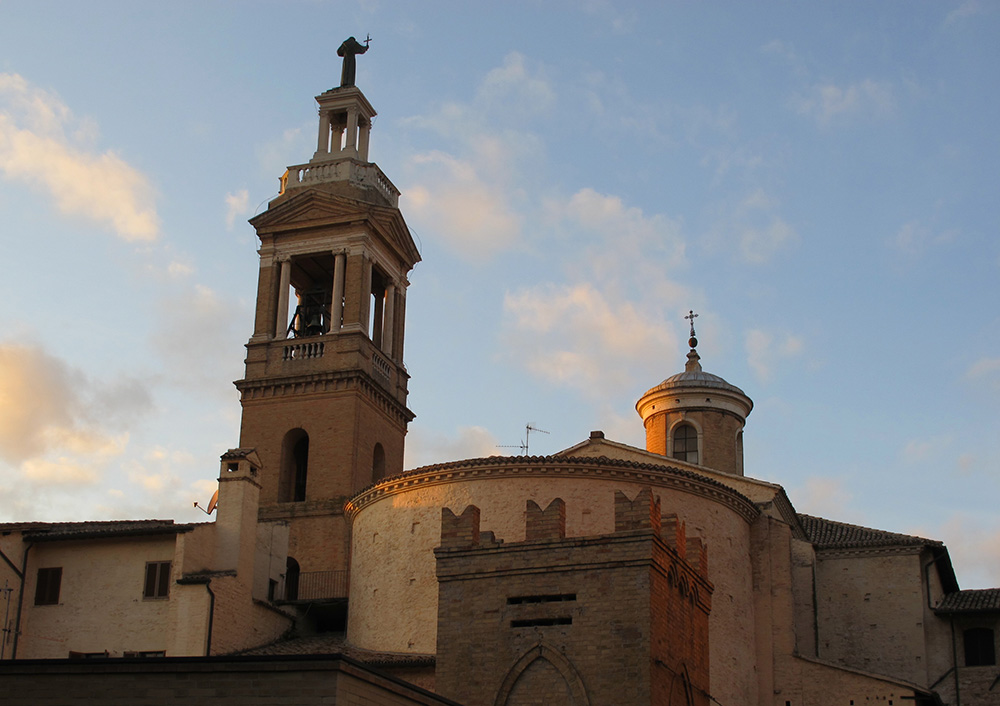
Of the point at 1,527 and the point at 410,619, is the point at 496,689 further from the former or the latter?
the point at 1,527

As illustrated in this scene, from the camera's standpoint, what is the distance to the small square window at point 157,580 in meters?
30.2

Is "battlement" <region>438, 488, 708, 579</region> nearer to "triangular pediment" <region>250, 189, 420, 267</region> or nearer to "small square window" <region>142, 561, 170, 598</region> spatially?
"small square window" <region>142, 561, 170, 598</region>

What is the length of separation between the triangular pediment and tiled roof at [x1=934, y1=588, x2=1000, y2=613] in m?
19.8

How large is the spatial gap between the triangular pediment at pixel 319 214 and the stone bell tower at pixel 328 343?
31mm

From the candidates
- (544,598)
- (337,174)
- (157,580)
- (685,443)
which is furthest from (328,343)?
(544,598)

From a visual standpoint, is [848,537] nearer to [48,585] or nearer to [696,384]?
[696,384]

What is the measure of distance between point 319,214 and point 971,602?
22.0 m

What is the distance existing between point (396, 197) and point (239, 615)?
17.7 m

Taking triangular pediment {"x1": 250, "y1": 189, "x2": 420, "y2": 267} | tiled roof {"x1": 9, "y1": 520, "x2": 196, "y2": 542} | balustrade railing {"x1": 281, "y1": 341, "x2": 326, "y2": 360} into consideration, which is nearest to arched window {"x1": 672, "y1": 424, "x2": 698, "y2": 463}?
triangular pediment {"x1": 250, "y1": 189, "x2": 420, "y2": 267}

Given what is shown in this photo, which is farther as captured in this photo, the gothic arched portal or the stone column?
the stone column

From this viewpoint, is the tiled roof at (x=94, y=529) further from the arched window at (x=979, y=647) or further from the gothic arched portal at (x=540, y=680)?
the arched window at (x=979, y=647)

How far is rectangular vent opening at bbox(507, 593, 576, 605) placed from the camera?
2139 centimetres

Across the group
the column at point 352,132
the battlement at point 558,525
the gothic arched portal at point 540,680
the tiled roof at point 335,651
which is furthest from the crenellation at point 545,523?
the column at point 352,132

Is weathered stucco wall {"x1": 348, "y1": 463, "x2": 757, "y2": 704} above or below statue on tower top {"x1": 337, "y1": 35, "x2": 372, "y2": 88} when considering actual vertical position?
below
